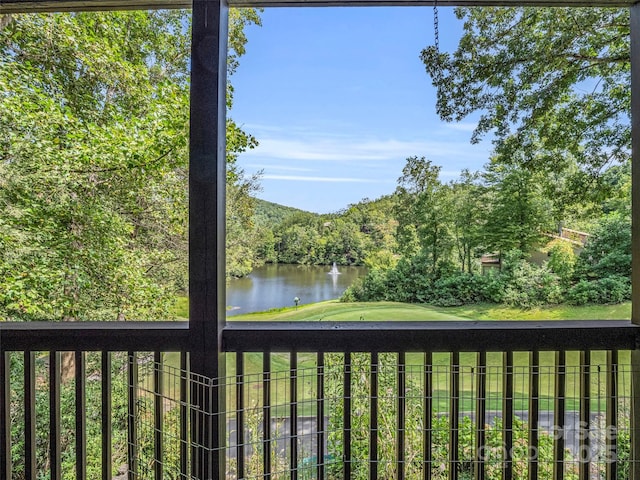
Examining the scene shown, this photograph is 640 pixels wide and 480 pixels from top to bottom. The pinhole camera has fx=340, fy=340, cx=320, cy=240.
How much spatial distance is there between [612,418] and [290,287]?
1372mm

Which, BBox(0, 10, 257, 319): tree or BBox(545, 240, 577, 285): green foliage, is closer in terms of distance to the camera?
BBox(545, 240, 577, 285): green foliage

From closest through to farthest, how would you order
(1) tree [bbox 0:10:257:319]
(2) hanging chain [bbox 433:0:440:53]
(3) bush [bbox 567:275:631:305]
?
(2) hanging chain [bbox 433:0:440:53]
(3) bush [bbox 567:275:631:305]
(1) tree [bbox 0:10:257:319]

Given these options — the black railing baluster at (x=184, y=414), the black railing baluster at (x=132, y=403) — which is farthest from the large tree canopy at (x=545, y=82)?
the black railing baluster at (x=132, y=403)

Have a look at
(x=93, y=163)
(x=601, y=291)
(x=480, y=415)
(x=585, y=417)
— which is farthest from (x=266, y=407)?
(x=93, y=163)

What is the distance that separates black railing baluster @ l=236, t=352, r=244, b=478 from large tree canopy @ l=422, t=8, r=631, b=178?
4.86ft

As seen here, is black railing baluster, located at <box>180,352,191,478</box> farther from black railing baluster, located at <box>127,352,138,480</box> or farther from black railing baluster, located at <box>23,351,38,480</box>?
black railing baluster, located at <box>23,351,38,480</box>

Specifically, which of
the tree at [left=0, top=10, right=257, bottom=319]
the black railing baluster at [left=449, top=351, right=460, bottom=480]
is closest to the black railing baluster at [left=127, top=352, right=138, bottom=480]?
the black railing baluster at [left=449, top=351, right=460, bottom=480]

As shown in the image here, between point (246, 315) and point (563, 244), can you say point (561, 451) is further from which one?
point (246, 315)

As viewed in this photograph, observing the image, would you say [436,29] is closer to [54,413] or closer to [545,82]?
[545,82]

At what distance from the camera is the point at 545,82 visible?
1828 millimetres

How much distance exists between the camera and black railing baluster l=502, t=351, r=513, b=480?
1.26 m

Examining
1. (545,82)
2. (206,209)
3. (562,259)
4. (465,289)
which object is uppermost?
(545,82)

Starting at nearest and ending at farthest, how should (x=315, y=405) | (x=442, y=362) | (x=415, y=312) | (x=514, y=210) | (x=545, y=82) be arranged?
(x=315, y=405), (x=442, y=362), (x=415, y=312), (x=514, y=210), (x=545, y=82)

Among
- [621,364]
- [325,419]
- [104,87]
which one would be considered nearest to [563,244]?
[621,364]
